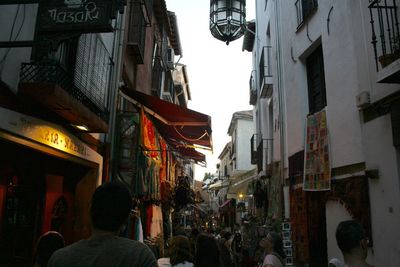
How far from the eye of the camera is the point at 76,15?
13.4ft

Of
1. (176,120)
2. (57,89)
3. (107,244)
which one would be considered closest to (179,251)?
(57,89)

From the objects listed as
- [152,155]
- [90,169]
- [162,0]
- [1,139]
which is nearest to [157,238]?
[152,155]

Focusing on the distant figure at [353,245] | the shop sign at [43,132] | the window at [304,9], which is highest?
the window at [304,9]

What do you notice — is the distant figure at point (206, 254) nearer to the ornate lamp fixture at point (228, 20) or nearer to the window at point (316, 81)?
the ornate lamp fixture at point (228, 20)

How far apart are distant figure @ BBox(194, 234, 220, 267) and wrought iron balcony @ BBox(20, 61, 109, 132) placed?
2.36 m

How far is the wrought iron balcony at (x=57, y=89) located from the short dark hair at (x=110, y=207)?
7.52 feet

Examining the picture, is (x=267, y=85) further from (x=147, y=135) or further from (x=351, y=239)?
(x=351, y=239)

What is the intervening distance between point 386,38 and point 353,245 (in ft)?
13.3

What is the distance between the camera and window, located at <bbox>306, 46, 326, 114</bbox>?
9337 mm

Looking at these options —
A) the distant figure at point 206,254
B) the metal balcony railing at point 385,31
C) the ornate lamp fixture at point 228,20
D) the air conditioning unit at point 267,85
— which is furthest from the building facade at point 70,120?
the air conditioning unit at point 267,85

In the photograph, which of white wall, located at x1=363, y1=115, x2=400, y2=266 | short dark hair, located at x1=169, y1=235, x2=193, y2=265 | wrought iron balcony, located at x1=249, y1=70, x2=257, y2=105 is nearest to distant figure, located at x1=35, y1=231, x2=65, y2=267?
short dark hair, located at x1=169, y1=235, x2=193, y2=265

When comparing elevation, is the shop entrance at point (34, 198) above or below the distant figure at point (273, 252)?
above

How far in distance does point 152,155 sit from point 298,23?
18.1ft

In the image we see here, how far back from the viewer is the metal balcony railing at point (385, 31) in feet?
17.2
